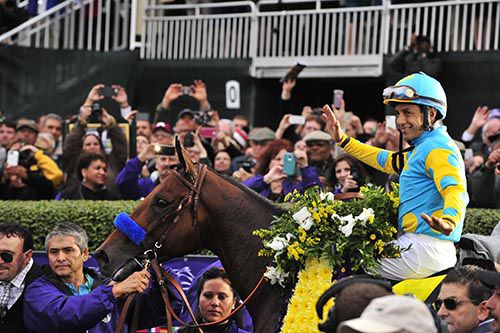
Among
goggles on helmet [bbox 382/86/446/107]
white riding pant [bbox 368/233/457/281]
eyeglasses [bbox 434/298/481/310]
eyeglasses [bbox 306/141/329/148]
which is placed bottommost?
eyeglasses [bbox 434/298/481/310]

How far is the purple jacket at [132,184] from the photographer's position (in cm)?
1098

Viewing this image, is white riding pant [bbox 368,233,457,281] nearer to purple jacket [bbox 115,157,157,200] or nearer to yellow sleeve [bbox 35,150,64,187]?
purple jacket [bbox 115,157,157,200]

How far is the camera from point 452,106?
1545cm

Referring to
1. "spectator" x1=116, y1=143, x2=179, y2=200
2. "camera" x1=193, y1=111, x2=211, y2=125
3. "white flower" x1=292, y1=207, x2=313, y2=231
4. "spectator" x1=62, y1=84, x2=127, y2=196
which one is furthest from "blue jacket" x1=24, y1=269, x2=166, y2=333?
"camera" x1=193, y1=111, x2=211, y2=125

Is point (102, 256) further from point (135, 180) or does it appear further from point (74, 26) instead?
point (74, 26)

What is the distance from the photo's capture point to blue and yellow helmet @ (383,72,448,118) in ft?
21.1

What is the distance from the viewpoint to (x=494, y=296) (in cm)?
499

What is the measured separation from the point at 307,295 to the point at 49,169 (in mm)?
6412

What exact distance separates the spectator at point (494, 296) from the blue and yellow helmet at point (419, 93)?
54.7 inches

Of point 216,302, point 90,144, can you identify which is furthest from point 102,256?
point 90,144

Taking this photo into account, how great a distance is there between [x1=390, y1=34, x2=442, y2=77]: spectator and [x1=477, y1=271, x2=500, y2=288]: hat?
9100 mm

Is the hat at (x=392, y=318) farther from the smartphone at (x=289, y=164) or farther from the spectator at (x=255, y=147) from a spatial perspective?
the spectator at (x=255, y=147)

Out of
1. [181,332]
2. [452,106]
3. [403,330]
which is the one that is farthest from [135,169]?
[403,330]

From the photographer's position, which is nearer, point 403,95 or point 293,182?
point 403,95
